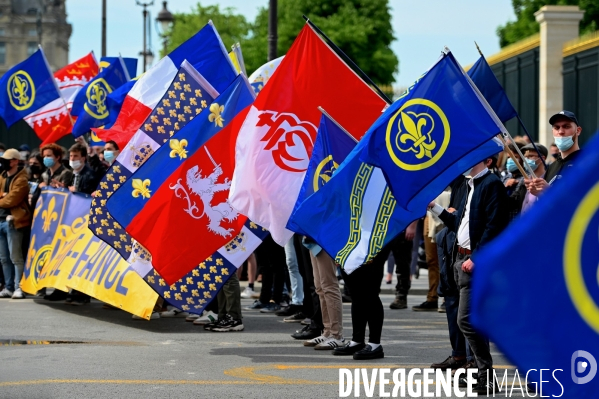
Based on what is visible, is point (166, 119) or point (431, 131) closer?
point (431, 131)

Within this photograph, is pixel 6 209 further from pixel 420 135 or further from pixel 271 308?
pixel 420 135

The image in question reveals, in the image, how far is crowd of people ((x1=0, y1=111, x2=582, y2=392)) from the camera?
725 cm

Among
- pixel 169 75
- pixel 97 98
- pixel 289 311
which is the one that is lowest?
pixel 289 311

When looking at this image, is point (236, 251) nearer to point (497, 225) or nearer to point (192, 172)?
point (192, 172)

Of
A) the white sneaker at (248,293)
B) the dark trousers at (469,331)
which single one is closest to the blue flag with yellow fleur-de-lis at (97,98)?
the white sneaker at (248,293)

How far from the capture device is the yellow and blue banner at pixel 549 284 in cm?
341

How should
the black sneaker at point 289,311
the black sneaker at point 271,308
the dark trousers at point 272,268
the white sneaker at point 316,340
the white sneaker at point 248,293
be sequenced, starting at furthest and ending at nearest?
1. the white sneaker at point 248,293
2. the black sneaker at point 271,308
3. the dark trousers at point 272,268
4. the black sneaker at point 289,311
5. the white sneaker at point 316,340

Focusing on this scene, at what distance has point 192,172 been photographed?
32.0 feet

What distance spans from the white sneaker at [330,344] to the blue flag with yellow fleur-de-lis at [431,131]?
245cm

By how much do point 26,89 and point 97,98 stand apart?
1.70 meters

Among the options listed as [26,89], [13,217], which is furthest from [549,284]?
[26,89]

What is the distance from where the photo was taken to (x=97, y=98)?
16.0 meters

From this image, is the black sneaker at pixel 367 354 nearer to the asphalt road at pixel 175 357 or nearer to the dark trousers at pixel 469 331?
the asphalt road at pixel 175 357

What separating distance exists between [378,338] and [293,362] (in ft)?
2.43
